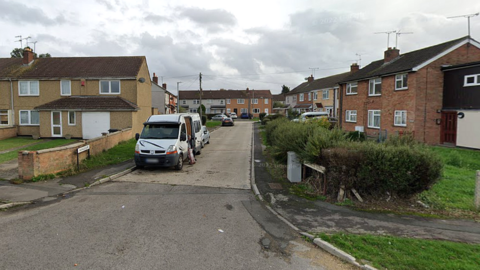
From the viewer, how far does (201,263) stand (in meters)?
4.43

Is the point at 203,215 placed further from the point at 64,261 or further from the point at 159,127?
the point at 159,127

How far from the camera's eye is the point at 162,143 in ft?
38.7

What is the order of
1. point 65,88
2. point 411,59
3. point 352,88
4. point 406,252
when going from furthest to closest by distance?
1. point 352,88
2. point 65,88
3. point 411,59
4. point 406,252

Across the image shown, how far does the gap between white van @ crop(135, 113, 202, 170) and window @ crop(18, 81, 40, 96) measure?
18196 mm

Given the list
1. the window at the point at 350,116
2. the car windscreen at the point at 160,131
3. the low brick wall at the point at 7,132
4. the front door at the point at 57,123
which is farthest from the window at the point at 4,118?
the window at the point at 350,116

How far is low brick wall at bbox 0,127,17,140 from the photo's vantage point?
2348cm

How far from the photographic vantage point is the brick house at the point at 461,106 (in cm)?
1716

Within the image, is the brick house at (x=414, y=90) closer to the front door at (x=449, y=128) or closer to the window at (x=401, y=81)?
the window at (x=401, y=81)

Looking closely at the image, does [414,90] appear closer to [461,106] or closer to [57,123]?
[461,106]

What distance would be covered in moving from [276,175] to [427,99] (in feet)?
46.6

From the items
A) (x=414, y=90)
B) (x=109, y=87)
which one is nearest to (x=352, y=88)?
(x=414, y=90)

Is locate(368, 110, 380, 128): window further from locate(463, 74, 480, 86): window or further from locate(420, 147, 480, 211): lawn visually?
locate(420, 147, 480, 211): lawn

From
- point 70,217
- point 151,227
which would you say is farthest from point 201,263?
point 70,217

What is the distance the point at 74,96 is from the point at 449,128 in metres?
27.7
